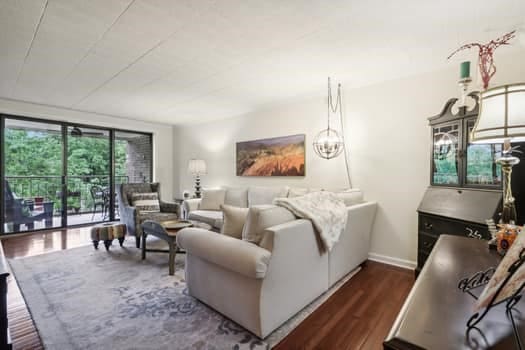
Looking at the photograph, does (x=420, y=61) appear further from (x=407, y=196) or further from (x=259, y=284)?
(x=259, y=284)

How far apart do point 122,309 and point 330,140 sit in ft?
9.87

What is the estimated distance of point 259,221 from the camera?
1.73m

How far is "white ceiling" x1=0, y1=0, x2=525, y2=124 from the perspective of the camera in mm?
1761

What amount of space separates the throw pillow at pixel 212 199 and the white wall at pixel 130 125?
2136mm

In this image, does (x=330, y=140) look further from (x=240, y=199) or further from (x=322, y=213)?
(x=240, y=199)

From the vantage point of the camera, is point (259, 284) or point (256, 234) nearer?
point (259, 284)

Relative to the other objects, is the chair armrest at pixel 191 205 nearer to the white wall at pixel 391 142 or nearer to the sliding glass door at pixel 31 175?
the white wall at pixel 391 142

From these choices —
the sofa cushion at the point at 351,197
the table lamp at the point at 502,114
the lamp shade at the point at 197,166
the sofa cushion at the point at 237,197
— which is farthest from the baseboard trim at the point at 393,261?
the lamp shade at the point at 197,166

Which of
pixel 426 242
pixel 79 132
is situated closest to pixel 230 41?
pixel 426 242

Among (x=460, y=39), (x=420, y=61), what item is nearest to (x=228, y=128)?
(x=420, y=61)

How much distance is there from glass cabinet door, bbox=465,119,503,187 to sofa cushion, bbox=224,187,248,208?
299 centimetres

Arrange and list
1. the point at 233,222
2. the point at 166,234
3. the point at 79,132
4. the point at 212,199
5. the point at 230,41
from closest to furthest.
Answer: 1. the point at 233,222
2. the point at 230,41
3. the point at 166,234
4. the point at 212,199
5. the point at 79,132

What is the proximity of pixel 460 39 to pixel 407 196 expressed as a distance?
5.37 feet

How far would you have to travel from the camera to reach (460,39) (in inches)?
83.7
